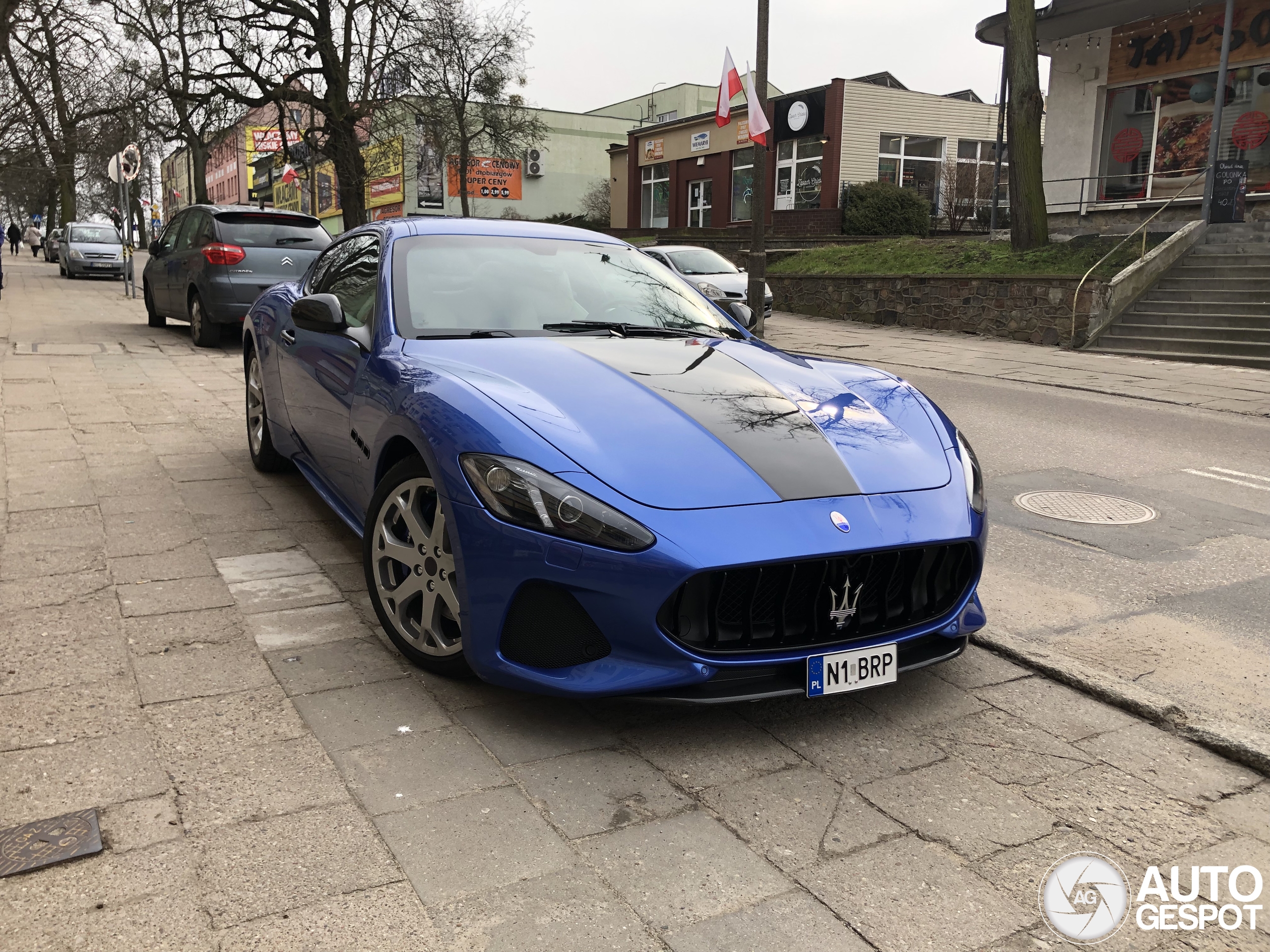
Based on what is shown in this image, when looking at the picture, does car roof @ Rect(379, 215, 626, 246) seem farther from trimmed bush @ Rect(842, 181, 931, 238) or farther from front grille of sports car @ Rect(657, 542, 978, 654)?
trimmed bush @ Rect(842, 181, 931, 238)

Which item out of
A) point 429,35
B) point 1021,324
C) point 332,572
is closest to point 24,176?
point 429,35

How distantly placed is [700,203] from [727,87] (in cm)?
2728

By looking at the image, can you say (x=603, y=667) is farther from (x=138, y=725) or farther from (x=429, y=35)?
(x=429, y=35)

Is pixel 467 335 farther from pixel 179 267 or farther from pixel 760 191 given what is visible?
pixel 760 191

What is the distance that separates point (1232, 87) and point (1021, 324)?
1056 cm

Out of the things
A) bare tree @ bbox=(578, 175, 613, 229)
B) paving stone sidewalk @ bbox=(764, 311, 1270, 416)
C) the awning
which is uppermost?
the awning

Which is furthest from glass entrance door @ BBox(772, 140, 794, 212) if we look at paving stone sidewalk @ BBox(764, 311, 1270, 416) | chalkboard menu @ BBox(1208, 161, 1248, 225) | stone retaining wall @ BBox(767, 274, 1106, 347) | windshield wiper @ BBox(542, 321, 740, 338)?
windshield wiper @ BBox(542, 321, 740, 338)

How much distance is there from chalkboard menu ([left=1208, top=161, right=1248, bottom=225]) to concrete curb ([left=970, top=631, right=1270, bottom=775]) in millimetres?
17637

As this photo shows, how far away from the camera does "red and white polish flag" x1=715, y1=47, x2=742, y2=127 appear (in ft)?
55.1

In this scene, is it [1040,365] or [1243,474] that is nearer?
[1243,474]

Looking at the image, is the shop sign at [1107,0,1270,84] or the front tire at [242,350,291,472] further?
the shop sign at [1107,0,1270,84]

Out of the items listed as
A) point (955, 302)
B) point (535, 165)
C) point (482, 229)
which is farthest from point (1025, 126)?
point (535, 165)

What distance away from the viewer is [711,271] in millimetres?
18656

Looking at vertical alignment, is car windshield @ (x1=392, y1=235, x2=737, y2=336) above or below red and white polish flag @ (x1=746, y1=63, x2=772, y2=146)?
Answer: below
